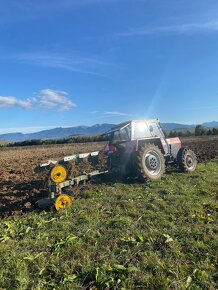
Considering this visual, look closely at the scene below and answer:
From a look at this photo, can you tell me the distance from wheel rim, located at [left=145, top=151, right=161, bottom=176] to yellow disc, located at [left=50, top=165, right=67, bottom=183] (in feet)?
10.9

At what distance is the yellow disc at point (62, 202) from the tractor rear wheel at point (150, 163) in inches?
124

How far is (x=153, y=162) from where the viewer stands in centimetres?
1096

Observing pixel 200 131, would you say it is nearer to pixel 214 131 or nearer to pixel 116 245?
pixel 214 131

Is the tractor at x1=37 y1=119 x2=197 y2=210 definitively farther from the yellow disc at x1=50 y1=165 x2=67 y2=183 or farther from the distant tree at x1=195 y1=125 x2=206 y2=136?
the distant tree at x1=195 y1=125 x2=206 y2=136

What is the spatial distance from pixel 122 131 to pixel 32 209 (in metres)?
5.11

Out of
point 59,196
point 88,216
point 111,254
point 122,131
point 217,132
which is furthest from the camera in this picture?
point 217,132

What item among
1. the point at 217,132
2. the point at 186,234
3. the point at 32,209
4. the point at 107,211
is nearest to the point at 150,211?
the point at 107,211

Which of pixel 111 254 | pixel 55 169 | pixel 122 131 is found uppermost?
pixel 122 131

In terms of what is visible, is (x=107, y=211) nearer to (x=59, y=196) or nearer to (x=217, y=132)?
(x=59, y=196)

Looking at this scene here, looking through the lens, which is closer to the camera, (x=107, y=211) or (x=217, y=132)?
(x=107, y=211)

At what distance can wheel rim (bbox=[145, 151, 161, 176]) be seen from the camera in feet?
35.6

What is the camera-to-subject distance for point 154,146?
36.4ft

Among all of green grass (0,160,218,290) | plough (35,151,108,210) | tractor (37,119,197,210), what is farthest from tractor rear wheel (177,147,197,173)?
plough (35,151,108,210)

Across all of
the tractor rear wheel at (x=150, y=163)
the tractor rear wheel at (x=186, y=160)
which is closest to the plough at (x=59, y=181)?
the tractor rear wheel at (x=150, y=163)
